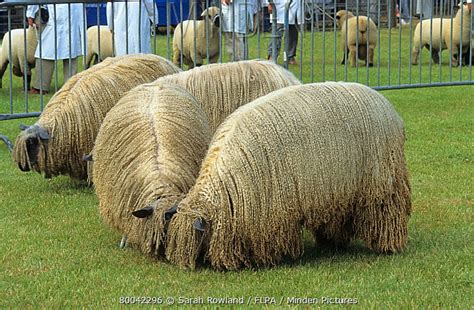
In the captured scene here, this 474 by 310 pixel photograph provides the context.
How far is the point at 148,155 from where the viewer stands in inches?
230

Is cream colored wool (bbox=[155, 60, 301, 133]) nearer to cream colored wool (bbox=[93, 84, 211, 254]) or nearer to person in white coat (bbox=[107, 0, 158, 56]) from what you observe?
cream colored wool (bbox=[93, 84, 211, 254])

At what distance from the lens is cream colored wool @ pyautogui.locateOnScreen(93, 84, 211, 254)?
5.57 metres

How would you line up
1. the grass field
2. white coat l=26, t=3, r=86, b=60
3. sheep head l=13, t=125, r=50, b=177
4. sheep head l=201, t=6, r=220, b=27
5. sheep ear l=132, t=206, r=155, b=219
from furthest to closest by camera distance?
1. sheep head l=201, t=6, r=220, b=27
2. white coat l=26, t=3, r=86, b=60
3. sheep head l=13, t=125, r=50, b=177
4. sheep ear l=132, t=206, r=155, b=219
5. the grass field

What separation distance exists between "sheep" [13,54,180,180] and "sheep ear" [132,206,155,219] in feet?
8.49

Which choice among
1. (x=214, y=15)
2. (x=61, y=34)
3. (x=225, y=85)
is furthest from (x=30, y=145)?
(x=214, y=15)

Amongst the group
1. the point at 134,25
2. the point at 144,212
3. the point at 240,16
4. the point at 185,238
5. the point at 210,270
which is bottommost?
the point at 210,270

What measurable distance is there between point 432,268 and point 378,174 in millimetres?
623

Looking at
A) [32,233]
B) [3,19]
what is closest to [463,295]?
[32,233]

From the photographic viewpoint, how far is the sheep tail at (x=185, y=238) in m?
5.23

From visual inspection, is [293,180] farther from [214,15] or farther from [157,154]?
[214,15]

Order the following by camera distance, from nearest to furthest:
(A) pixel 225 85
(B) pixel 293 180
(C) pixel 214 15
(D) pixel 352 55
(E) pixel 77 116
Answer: (B) pixel 293 180 < (A) pixel 225 85 < (E) pixel 77 116 < (C) pixel 214 15 < (D) pixel 352 55

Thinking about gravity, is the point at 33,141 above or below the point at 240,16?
below

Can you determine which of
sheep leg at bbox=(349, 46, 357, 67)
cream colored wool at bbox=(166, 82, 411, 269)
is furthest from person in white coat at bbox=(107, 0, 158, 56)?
sheep leg at bbox=(349, 46, 357, 67)

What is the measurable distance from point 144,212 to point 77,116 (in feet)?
8.86
